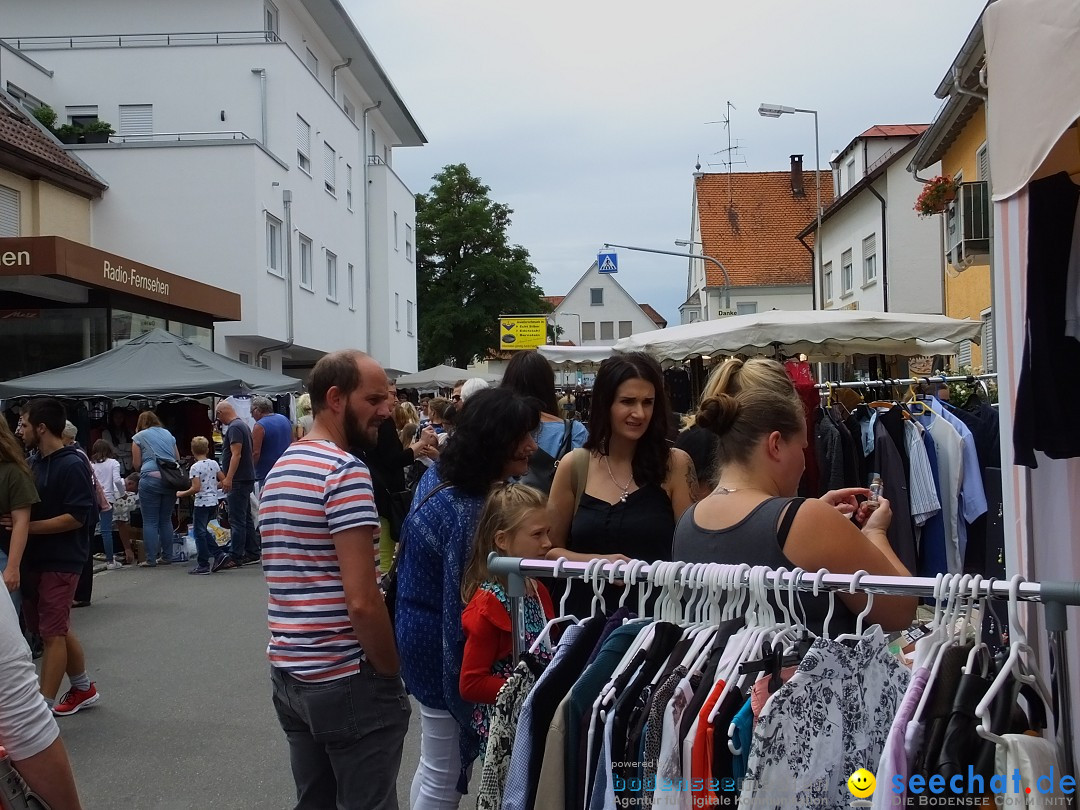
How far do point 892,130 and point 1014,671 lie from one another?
3110 cm

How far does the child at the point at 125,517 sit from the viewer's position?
40.0 ft

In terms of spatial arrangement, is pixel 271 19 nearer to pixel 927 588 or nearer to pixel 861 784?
pixel 927 588

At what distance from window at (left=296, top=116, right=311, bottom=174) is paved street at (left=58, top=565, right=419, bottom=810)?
56.0 feet

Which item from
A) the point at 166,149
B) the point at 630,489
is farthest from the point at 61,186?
the point at 630,489

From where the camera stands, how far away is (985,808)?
169 cm

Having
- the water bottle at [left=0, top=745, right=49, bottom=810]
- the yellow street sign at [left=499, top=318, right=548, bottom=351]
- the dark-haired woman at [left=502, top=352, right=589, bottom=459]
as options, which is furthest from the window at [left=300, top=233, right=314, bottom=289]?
the water bottle at [left=0, top=745, right=49, bottom=810]

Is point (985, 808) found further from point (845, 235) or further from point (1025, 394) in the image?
point (845, 235)

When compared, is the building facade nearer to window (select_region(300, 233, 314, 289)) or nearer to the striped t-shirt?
window (select_region(300, 233, 314, 289))

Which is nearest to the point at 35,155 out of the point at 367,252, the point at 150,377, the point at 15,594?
the point at 150,377

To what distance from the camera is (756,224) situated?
155 feet

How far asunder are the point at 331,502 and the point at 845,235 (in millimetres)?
30609

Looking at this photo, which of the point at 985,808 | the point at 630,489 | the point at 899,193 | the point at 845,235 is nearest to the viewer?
the point at 985,808

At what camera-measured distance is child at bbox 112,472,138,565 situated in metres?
12.2

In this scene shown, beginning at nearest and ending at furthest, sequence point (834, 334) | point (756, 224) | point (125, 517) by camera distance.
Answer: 1. point (834, 334)
2. point (125, 517)
3. point (756, 224)
